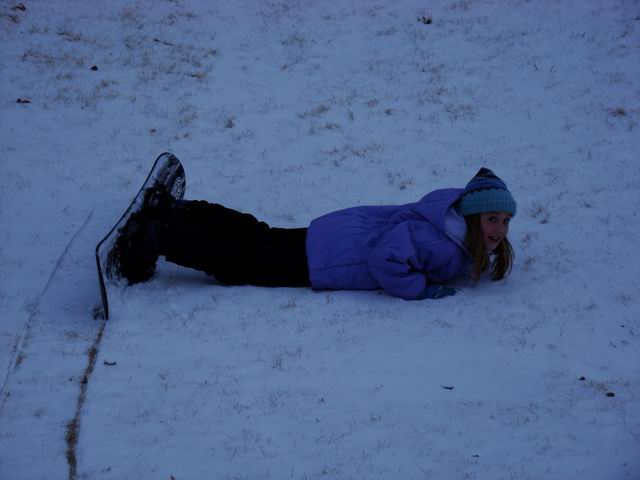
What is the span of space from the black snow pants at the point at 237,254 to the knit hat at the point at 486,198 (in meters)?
1.43

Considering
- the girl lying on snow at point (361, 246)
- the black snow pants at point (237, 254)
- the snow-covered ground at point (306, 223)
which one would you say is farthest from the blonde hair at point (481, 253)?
the black snow pants at point (237, 254)

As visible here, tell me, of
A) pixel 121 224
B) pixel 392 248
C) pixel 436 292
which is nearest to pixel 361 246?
pixel 392 248

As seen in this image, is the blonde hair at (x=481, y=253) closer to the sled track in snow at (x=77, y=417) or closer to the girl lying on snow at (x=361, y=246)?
the girl lying on snow at (x=361, y=246)

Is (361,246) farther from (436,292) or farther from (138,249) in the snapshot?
(138,249)

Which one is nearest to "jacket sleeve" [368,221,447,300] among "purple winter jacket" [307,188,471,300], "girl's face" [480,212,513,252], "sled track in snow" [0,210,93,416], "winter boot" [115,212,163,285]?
"purple winter jacket" [307,188,471,300]

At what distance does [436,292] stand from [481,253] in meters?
0.47

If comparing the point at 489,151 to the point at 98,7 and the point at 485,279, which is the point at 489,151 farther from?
the point at 98,7

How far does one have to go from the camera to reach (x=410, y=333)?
17.6 feet

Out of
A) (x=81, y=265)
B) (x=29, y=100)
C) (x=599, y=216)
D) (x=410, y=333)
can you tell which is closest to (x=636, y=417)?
(x=410, y=333)

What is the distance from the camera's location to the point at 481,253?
5.78m

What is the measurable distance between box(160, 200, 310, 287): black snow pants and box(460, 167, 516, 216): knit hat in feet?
4.70

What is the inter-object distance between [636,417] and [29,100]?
8.36 m

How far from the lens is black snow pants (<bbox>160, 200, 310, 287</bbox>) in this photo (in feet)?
19.8

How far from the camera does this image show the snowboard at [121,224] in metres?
5.66
